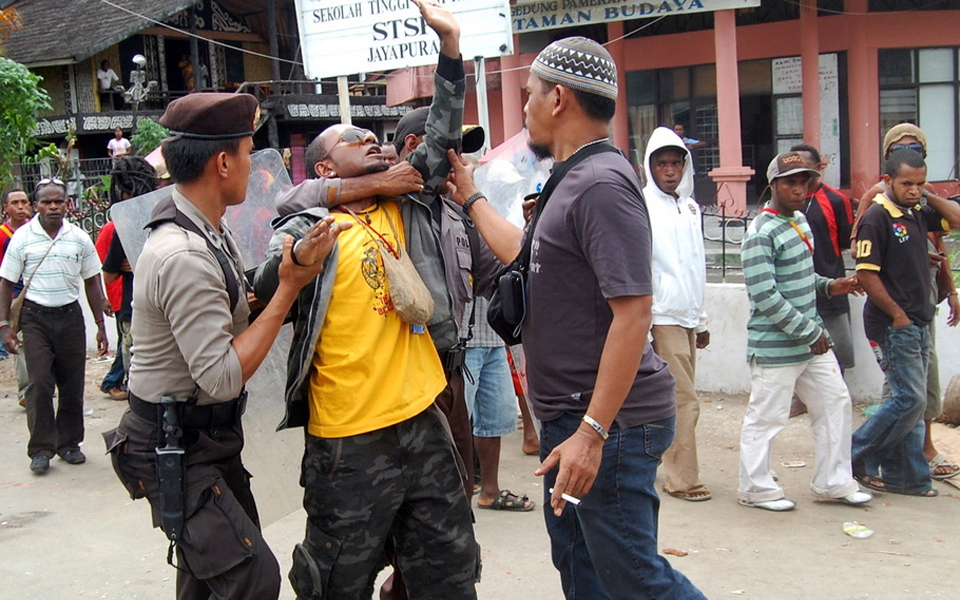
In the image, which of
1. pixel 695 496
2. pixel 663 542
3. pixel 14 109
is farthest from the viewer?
pixel 14 109

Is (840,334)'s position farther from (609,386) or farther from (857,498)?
(609,386)

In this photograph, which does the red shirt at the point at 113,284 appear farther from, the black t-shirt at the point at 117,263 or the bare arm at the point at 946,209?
the bare arm at the point at 946,209

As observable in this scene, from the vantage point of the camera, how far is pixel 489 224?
10.1 feet

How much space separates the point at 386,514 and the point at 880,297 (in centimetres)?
334

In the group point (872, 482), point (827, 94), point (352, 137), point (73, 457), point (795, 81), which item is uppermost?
point (795, 81)

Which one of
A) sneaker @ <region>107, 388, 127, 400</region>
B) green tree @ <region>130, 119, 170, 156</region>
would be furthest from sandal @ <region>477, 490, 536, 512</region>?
green tree @ <region>130, 119, 170, 156</region>

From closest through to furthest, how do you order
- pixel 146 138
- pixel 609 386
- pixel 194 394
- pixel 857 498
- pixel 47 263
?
pixel 609 386 → pixel 194 394 → pixel 857 498 → pixel 47 263 → pixel 146 138

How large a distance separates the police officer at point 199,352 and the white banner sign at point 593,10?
11.1 meters

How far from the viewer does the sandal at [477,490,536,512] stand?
5.06 metres

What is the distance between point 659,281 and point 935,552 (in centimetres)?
187

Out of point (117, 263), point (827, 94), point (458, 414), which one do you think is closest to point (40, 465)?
point (117, 263)

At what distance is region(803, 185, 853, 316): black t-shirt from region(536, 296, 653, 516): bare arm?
4.02 m

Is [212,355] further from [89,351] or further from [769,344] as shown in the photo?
[89,351]

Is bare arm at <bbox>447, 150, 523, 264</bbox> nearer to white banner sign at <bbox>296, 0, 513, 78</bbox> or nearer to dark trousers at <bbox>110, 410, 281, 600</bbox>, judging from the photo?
dark trousers at <bbox>110, 410, 281, 600</bbox>
